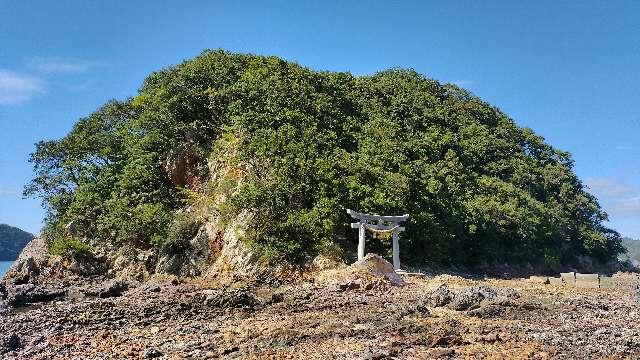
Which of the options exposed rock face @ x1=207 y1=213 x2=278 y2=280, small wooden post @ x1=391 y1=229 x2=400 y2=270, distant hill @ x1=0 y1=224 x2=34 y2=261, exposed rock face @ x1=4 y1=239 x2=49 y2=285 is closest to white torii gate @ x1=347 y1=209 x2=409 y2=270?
small wooden post @ x1=391 y1=229 x2=400 y2=270

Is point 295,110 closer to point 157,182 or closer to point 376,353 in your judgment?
point 157,182

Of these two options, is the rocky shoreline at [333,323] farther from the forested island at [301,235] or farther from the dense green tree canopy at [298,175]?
the dense green tree canopy at [298,175]

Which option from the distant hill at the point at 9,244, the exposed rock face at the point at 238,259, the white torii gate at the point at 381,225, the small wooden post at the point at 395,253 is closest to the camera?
the exposed rock face at the point at 238,259

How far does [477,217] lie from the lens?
37.7 m

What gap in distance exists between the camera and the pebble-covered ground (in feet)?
40.4

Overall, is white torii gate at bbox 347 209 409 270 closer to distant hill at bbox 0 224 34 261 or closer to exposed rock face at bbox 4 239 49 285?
exposed rock face at bbox 4 239 49 285

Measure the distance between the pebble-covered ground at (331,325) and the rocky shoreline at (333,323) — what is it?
0.10 ft

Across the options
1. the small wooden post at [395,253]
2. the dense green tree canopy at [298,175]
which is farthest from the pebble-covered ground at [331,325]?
the dense green tree canopy at [298,175]

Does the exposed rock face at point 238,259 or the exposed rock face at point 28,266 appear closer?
the exposed rock face at point 238,259

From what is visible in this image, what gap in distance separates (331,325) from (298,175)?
1492 centimetres

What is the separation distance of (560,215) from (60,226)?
1411 inches

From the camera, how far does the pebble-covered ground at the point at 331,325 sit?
1232 cm

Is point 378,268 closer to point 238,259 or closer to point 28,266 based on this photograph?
point 238,259

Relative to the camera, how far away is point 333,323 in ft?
47.7
